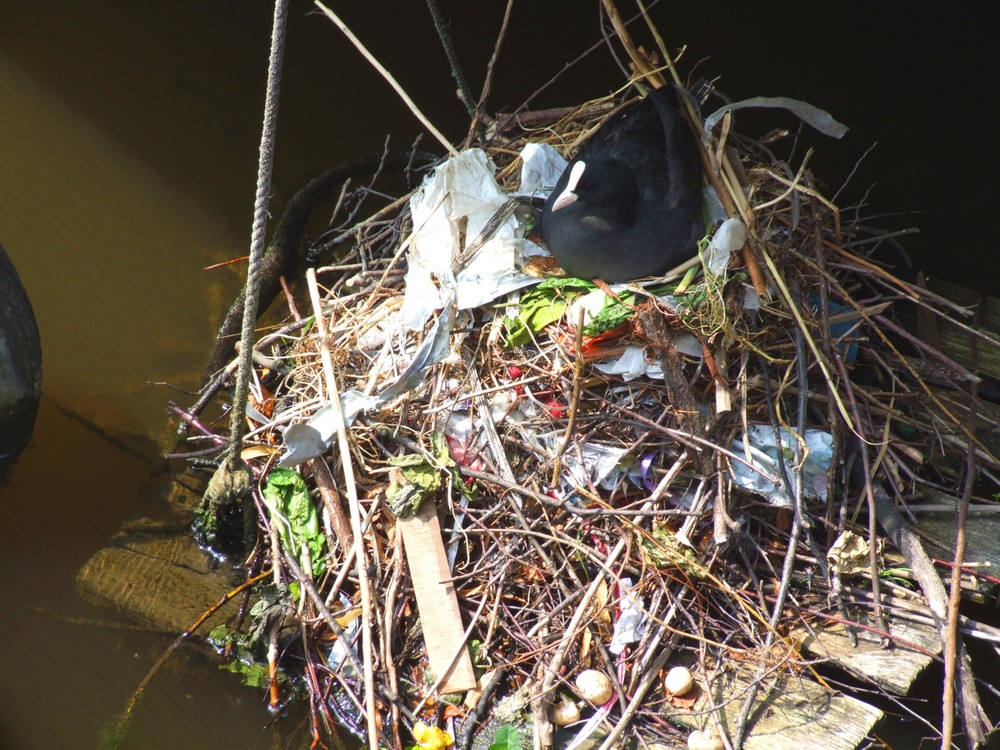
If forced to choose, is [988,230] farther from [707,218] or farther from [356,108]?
[356,108]

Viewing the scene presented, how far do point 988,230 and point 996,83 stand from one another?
683 mm

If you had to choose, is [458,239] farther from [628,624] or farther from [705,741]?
[705,741]

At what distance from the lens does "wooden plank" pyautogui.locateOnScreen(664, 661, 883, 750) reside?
6.54 ft

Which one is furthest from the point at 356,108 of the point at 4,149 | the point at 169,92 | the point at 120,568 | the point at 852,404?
the point at 852,404

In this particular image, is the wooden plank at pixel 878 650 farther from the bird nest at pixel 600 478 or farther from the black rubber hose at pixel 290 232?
the black rubber hose at pixel 290 232

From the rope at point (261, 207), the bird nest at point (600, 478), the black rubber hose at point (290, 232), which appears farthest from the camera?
the black rubber hose at point (290, 232)

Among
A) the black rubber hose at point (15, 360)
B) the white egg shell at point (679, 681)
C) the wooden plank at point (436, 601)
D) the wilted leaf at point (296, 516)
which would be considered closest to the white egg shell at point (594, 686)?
the white egg shell at point (679, 681)

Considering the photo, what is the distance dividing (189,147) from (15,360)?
53.4 inches

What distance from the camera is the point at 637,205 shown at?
2.45m

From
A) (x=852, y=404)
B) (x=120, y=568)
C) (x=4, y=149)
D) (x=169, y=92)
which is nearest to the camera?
(x=852, y=404)

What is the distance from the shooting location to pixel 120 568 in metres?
2.72

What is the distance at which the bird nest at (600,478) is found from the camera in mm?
2203

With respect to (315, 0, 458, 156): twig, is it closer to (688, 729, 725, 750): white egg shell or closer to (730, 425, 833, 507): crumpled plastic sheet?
(730, 425, 833, 507): crumpled plastic sheet

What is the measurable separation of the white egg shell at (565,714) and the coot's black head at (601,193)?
1.40m
